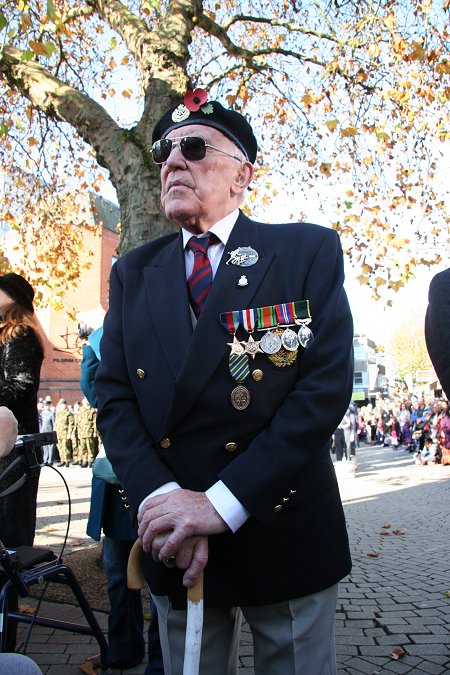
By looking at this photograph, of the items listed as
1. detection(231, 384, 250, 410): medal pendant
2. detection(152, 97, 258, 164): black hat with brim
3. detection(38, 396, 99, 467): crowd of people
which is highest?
detection(152, 97, 258, 164): black hat with brim

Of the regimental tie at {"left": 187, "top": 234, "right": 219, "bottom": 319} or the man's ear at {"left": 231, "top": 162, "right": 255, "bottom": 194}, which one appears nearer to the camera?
the regimental tie at {"left": 187, "top": 234, "right": 219, "bottom": 319}

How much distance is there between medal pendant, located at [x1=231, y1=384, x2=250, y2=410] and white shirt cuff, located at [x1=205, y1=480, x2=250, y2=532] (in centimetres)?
22

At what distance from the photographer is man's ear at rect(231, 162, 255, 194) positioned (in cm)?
200

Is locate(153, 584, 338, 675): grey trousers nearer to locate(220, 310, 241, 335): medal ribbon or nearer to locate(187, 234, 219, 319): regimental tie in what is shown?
locate(220, 310, 241, 335): medal ribbon

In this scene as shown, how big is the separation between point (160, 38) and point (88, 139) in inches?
49.7

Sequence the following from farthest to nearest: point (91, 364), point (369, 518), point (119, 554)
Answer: point (369, 518)
point (91, 364)
point (119, 554)

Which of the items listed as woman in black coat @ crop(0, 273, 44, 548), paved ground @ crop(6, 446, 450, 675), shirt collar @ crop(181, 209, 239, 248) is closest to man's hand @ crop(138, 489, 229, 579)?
shirt collar @ crop(181, 209, 239, 248)

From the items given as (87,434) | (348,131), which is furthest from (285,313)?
(87,434)

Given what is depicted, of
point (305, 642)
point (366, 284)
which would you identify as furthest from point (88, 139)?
point (305, 642)

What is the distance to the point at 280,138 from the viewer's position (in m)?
11.1

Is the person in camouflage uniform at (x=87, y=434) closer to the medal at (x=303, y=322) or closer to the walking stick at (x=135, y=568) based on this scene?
the walking stick at (x=135, y=568)

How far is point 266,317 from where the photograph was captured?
167 cm

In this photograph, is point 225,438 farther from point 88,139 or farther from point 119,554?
point 88,139

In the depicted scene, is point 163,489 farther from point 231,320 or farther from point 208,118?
point 208,118
